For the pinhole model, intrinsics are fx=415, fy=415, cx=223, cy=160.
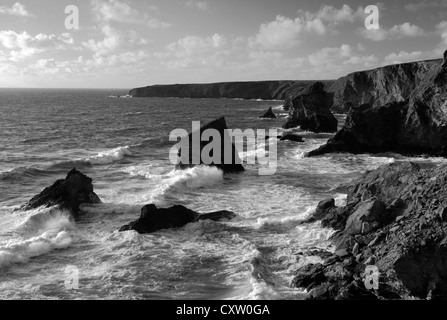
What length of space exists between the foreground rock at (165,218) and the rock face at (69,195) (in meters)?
5.06

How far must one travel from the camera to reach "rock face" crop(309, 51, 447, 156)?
→ 4338 centimetres

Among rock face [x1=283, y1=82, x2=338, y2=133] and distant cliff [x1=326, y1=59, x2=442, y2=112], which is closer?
rock face [x1=283, y1=82, x2=338, y2=133]

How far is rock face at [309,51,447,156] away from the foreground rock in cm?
2494

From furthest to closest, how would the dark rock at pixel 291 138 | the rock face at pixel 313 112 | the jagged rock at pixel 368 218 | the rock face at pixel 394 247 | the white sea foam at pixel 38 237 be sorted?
the rock face at pixel 313 112
the dark rock at pixel 291 138
the white sea foam at pixel 38 237
the jagged rock at pixel 368 218
the rock face at pixel 394 247

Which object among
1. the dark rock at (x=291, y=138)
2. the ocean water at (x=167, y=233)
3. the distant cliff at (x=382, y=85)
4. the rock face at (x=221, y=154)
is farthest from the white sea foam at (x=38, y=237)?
the distant cliff at (x=382, y=85)

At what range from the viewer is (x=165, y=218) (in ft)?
80.6

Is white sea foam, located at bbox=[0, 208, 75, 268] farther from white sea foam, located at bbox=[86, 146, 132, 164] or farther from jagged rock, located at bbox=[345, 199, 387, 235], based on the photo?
white sea foam, located at bbox=[86, 146, 132, 164]

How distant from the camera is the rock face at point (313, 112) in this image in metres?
69.9

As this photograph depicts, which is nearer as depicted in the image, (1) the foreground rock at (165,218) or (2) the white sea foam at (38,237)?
(2) the white sea foam at (38,237)

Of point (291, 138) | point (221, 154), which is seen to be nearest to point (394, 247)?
point (221, 154)

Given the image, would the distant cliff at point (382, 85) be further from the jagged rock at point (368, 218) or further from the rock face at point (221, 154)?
the jagged rock at point (368, 218)

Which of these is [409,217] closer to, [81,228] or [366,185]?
[366,185]

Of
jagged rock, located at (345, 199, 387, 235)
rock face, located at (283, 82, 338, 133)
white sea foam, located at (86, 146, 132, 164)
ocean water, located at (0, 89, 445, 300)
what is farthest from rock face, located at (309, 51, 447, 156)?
jagged rock, located at (345, 199, 387, 235)

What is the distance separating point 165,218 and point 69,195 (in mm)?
7206
